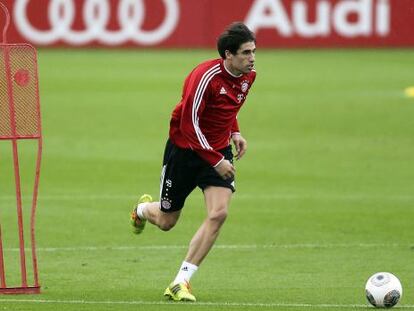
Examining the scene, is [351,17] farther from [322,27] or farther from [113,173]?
[113,173]

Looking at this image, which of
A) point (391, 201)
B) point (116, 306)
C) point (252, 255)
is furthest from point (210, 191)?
point (391, 201)

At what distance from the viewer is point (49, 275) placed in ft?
42.3

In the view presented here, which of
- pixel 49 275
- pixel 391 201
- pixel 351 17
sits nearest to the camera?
pixel 49 275

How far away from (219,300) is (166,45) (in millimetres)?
32567

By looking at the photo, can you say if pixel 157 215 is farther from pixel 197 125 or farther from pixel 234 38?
pixel 234 38

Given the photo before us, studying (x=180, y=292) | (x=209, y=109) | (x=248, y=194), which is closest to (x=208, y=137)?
(x=209, y=109)

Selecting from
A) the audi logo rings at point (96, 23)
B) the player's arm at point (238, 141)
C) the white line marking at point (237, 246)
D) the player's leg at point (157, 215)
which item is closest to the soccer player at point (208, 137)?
the player's arm at point (238, 141)

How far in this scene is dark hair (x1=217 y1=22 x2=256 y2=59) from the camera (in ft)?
38.0

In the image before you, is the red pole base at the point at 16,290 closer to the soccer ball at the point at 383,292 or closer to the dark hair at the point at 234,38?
the dark hair at the point at 234,38

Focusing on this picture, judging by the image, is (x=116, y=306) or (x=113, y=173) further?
(x=113, y=173)

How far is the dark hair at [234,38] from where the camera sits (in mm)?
11586

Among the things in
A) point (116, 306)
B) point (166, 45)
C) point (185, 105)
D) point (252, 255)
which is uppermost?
point (185, 105)

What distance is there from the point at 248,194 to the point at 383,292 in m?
8.77

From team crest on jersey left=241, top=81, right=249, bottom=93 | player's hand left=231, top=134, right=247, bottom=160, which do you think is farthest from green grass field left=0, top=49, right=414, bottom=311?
team crest on jersey left=241, top=81, right=249, bottom=93
